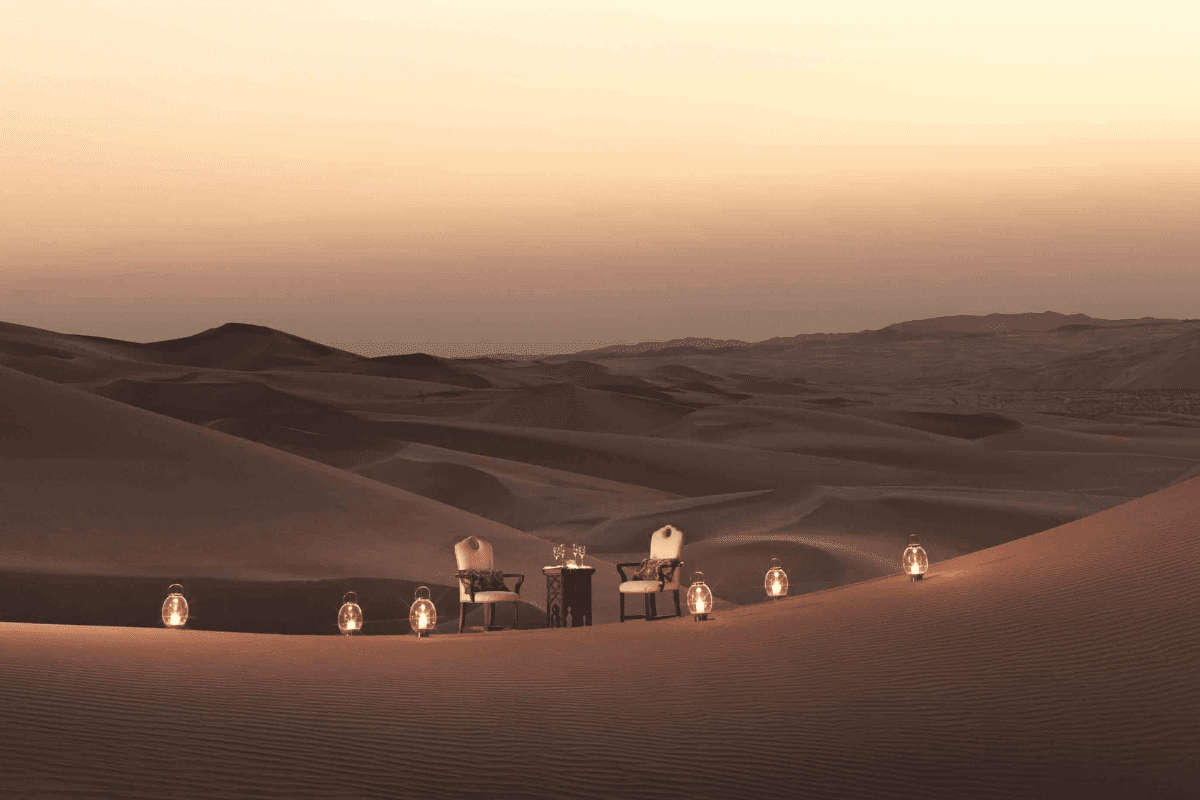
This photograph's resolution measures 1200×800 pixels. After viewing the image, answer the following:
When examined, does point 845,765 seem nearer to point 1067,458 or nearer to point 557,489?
point 557,489

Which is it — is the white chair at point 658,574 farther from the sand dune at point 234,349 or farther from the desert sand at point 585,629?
the sand dune at point 234,349

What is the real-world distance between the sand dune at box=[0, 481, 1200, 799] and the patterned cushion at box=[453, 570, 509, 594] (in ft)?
7.39

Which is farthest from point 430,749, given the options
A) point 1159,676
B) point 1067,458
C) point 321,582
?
point 1067,458

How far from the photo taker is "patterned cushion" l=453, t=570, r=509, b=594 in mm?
15594

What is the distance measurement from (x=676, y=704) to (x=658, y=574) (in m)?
6.49

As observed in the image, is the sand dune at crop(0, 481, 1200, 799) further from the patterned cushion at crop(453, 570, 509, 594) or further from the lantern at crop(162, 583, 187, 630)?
the patterned cushion at crop(453, 570, 509, 594)

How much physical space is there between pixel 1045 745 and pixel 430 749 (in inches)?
143

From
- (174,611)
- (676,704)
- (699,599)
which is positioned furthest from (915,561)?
(174,611)

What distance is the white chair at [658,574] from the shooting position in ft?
51.7

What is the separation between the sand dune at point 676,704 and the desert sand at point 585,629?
0.04 metres

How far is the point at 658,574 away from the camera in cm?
1614

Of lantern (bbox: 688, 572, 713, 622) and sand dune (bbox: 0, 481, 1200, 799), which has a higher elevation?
lantern (bbox: 688, 572, 713, 622)

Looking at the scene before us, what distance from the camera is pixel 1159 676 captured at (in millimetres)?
9875

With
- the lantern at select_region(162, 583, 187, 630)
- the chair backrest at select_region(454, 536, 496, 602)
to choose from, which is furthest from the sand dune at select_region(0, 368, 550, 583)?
the lantern at select_region(162, 583, 187, 630)
